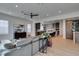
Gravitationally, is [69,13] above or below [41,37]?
above

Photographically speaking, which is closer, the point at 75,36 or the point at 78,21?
the point at 75,36

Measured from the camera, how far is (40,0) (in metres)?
3.46

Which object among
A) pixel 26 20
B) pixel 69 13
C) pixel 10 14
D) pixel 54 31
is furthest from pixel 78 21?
pixel 10 14

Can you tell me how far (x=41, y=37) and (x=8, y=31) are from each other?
11.7ft

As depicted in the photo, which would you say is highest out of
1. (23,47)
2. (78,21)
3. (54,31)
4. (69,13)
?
(69,13)

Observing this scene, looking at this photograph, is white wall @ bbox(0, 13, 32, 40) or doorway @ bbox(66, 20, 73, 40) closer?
white wall @ bbox(0, 13, 32, 40)

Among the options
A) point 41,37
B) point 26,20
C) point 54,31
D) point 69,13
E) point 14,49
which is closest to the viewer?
point 14,49

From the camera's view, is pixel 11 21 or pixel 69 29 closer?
pixel 11 21

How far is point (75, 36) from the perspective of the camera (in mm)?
7824

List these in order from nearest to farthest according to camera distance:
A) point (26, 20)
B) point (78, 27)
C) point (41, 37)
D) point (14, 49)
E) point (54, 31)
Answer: point (14, 49)
point (41, 37)
point (54, 31)
point (78, 27)
point (26, 20)

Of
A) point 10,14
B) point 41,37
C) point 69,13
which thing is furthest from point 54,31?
point 10,14

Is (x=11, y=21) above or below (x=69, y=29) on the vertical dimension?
above

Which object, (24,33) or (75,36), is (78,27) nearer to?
(75,36)

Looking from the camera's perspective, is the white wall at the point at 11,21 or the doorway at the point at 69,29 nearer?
the white wall at the point at 11,21
